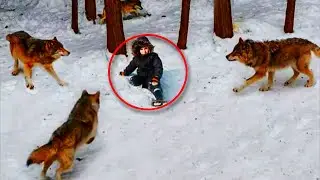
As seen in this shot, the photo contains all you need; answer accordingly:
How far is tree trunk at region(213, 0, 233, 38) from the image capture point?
14022mm

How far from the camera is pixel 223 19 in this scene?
1409 centimetres

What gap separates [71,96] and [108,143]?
2055 mm

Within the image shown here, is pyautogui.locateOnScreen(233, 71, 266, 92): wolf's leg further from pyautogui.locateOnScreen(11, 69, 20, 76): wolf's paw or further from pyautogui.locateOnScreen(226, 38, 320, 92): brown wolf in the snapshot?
pyautogui.locateOnScreen(11, 69, 20, 76): wolf's paw

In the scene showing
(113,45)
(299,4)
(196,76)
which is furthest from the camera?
(299,4)

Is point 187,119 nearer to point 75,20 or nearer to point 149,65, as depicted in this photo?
point 149,65

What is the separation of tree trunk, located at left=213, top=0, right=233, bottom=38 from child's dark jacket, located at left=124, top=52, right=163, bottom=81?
334cm

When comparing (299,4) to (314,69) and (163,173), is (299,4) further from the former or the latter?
(163,173)

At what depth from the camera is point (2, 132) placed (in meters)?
10.5

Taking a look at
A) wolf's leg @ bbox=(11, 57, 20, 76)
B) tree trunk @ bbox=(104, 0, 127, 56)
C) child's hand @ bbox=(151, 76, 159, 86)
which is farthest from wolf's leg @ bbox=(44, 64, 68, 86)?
child's hand @ bbox=(151, 76, 159, 86)

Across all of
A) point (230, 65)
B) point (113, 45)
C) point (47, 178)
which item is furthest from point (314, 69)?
point (47, 178)

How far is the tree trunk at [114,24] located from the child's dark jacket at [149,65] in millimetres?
2169

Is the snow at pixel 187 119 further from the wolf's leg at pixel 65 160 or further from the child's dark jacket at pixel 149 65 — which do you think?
the wolf's leg at pixel 65 160

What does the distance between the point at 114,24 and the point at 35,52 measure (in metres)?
2.43

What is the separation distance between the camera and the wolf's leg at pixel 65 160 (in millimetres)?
8716
